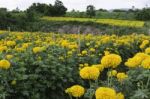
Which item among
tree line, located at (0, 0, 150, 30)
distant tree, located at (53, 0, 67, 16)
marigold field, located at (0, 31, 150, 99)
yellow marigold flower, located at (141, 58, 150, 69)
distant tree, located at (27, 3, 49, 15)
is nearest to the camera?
yellow marigold flower, located at (141, 58, 150, 69)

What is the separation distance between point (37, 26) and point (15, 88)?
120 feet

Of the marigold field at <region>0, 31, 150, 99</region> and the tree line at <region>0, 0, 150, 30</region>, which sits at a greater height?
the marigold field at <region>0, 31, 150, 99</region>

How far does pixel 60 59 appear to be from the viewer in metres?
7.44

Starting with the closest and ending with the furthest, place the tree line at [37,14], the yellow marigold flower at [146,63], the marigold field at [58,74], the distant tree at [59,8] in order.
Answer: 1. the yellow marigold flower at [146,63]
2. the marigold field at [58,74]
3. the tree line at [37,14]
4. the distant tree at [59,8]

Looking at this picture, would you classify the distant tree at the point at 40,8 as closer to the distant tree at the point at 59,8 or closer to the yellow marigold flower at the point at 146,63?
the distant tree at the point at 59,8

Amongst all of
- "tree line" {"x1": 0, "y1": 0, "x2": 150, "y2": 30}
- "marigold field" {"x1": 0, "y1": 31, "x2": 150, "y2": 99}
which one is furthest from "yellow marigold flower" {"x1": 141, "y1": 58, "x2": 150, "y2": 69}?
"tree line" {"x1": 0, "y1": 0, "x2": 150, "y2": 30}

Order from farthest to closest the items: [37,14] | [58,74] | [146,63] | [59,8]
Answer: [59,8], [37,14], [58,74], [146,63]

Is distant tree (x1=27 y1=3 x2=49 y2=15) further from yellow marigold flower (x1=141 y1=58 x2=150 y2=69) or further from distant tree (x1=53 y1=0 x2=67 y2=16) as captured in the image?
yellow marigold flower (x1=141 y1=58 x2=150 y2=69)

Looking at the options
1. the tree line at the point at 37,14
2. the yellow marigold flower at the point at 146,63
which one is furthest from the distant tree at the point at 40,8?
the yellow marigold flower at the point at 146,63

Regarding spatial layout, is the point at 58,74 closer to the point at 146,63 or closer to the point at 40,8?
the point at 146,63

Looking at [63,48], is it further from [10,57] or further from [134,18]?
[134,18]

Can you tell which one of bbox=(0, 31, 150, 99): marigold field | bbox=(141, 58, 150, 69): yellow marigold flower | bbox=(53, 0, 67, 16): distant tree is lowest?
bbox=(53, 0, 67, 16): distant tree

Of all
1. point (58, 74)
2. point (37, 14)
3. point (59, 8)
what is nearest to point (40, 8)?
point (59, 8)

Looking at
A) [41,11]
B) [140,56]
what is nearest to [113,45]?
[140,56]
